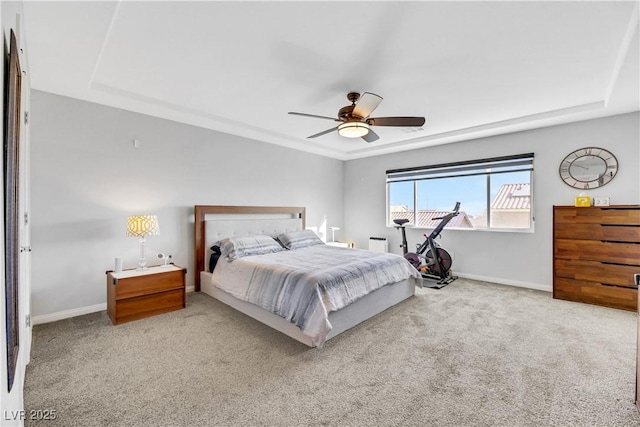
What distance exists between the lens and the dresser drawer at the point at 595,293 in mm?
3387

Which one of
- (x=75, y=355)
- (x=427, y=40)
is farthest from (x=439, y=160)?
(x=75, y=355)

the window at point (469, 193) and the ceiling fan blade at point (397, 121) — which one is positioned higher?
the ceiling fan blade at point (397, 121)

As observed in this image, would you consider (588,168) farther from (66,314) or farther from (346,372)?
(66,314)

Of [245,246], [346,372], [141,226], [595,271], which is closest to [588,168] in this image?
[595,271]

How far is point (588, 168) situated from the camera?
3.91 metres

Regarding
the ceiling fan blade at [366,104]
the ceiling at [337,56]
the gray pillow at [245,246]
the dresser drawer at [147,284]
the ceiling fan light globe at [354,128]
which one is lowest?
the dresser drawer at [147,284]

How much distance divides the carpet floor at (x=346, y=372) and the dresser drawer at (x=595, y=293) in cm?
23

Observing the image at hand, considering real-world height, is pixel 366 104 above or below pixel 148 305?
above

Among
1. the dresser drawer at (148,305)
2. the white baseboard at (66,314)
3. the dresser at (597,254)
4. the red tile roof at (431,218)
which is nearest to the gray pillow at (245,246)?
the dresser drawer at (148,305)

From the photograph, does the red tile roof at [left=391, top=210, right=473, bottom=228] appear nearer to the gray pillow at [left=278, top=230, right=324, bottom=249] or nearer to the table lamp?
the gray pillow at [left=278, top=230, right=324, bottom=249]

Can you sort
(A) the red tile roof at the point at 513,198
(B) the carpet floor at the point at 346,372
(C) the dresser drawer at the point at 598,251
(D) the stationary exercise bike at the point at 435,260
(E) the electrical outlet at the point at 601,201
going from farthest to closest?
(D) the stationary exercise bike at the point at 435,260 < (A) the red tile roof at the point at 513,198 < (E) the electrical outlet at the point at 601,201 < (C) the dresser drawer at the point at 598,251 < (B) the carpet floor at the point at 346,372

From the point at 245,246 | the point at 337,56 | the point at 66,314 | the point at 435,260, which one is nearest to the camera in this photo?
the point at 337,56

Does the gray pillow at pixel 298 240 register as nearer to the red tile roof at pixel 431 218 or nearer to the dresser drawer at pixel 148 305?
the dresser drawer at pixel 148 305

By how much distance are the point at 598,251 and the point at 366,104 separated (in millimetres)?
3537
